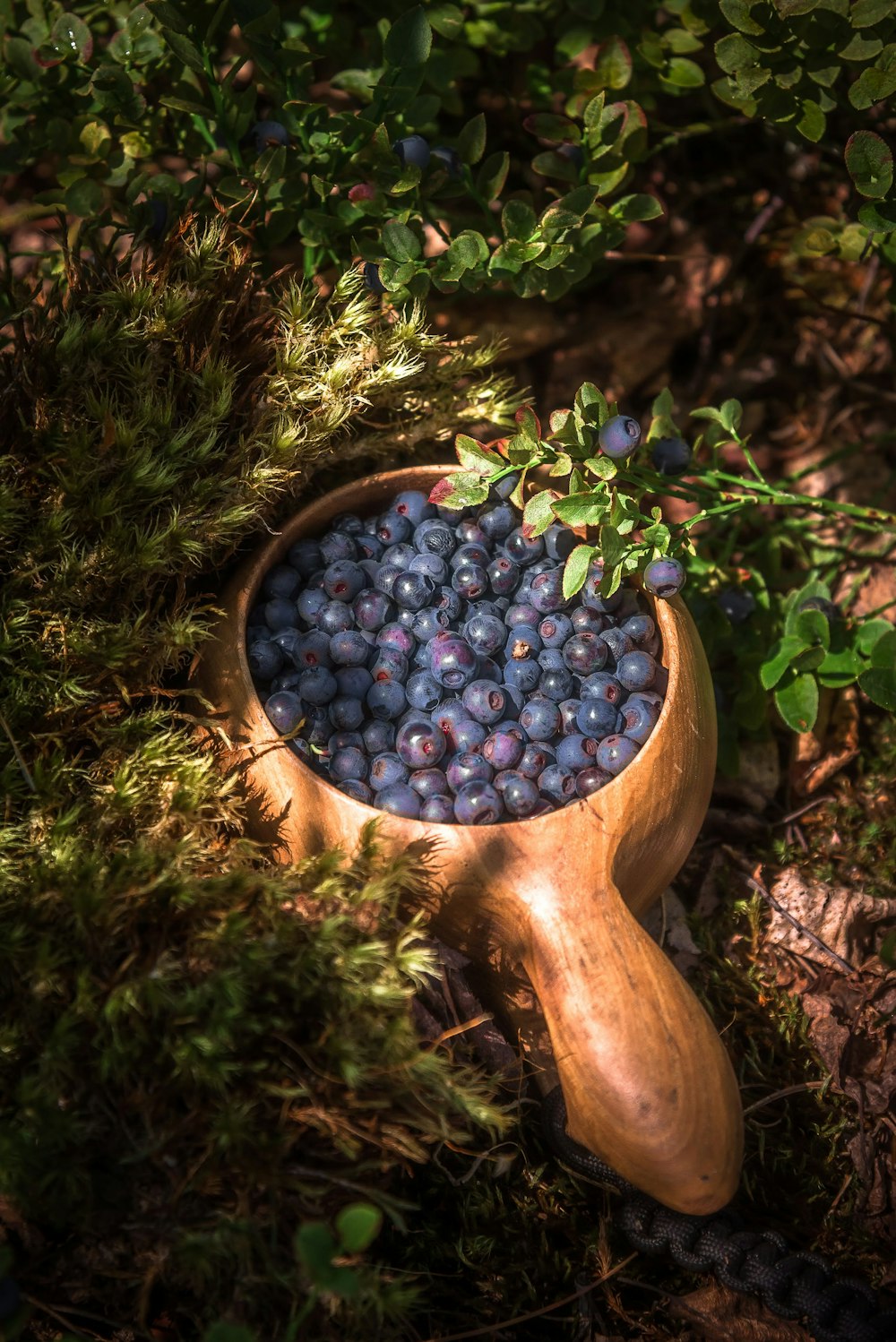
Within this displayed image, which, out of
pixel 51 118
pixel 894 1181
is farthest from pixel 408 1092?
pixel 51 118

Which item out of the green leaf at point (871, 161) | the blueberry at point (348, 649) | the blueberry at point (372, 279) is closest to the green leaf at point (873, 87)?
the green leaf at point (871, 161)

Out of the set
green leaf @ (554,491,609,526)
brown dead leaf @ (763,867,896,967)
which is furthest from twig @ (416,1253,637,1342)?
green leaf @ (554,491,609,526)

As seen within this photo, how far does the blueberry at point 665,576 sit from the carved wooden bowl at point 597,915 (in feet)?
0.16

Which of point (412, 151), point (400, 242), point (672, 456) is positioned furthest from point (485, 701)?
point (412, 151)

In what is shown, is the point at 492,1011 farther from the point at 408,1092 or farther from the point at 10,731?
the point at 10,731

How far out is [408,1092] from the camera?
1111 millimetres

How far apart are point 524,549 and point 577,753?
32 centimetres

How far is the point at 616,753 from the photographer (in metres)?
1.24

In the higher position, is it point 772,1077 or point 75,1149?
point 75,1149

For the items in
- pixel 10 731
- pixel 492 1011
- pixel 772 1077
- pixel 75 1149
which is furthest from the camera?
pixel 772 1077

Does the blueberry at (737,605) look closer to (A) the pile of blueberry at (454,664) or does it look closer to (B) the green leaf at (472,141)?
(A) the pile of blueberry at (454,664)

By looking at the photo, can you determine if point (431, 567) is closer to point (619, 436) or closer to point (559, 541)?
point (559, 541)

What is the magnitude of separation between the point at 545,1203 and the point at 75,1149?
2.05 ft

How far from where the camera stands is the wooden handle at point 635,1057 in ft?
3.62
